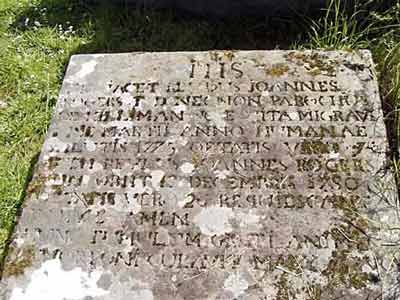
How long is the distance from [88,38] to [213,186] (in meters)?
2.65

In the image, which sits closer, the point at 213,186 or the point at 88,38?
the point at 213,186

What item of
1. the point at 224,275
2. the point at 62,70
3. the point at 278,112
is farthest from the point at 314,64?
the point at 62,70

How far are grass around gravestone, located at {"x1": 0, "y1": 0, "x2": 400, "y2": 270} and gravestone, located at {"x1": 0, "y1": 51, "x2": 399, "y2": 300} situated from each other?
108 centimetres

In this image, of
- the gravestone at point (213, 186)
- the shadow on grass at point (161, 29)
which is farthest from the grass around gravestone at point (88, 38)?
the gravestone at point (213, 186)

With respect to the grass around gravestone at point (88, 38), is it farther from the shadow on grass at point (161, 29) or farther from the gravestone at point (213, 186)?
the gravestone at point (213, 186)

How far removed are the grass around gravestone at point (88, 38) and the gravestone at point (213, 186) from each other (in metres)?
1.08

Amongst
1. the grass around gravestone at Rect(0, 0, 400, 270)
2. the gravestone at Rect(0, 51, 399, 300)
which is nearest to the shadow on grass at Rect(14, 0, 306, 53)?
the grass around gravestone at Rect(0, 0, 400, 270)

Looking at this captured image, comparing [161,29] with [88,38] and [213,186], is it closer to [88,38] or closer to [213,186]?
[88,38]

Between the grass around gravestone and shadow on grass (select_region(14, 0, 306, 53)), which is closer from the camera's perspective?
the grass around gravestone

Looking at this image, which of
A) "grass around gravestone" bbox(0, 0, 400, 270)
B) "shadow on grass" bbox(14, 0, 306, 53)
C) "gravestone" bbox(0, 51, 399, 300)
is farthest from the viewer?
"shadow on grass" bbox(14, 0, 306, 53)

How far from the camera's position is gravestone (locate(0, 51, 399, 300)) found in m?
2.33

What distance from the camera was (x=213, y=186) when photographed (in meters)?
2.59

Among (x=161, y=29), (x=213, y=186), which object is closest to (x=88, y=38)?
(x=161, y=29)

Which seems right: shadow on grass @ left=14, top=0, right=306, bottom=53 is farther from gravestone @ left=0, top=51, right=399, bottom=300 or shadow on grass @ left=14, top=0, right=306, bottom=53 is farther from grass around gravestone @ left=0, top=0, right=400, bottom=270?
gravestone @ left=0, top=51, right=399, bottom=300
